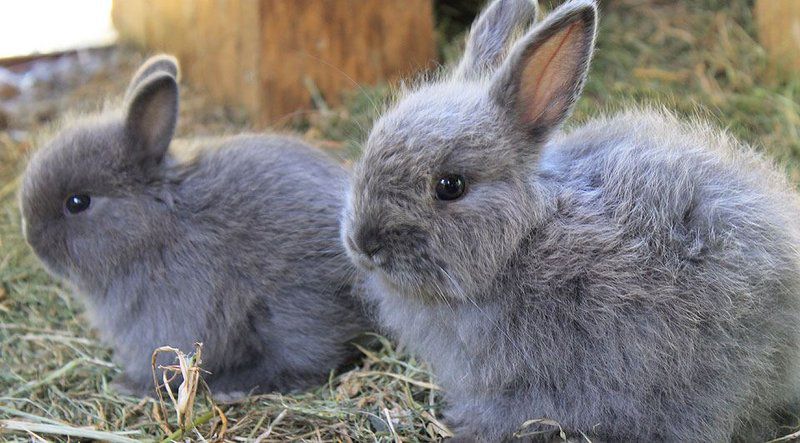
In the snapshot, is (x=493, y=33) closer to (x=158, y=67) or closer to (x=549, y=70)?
(x=549, y=70)

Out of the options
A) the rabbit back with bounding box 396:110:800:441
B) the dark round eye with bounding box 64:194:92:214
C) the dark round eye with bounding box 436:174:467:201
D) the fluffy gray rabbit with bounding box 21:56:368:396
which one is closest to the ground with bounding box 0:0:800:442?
the fluffy gray rabbit with bounding box 21:56:368:396

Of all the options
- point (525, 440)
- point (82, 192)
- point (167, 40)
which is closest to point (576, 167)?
point (525, 440)

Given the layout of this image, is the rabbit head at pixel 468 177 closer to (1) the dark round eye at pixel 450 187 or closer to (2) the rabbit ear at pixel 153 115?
(1) the dark round eye at pixel 450 187

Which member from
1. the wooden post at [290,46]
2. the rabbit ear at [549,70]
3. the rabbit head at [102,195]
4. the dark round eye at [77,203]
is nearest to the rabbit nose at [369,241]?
the rabbit ear at [549,70]

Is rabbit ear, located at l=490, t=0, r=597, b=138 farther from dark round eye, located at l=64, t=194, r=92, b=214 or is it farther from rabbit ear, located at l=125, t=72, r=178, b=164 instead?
dark round eye, located at l=64, t=194, r=92, b=214

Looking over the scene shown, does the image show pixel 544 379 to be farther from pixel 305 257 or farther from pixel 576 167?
pixel 305 257

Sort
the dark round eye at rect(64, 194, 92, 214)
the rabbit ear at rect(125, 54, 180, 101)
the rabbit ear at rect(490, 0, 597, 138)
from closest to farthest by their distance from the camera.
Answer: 1. the rabbit ear at rect(490, 0, 597, 138)
2. the dark round eye at rect(64, 194, 92, 214)
3. the rabbit ear at rect(125, 54, 180, 101)

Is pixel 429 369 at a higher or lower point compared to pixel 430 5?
lower
